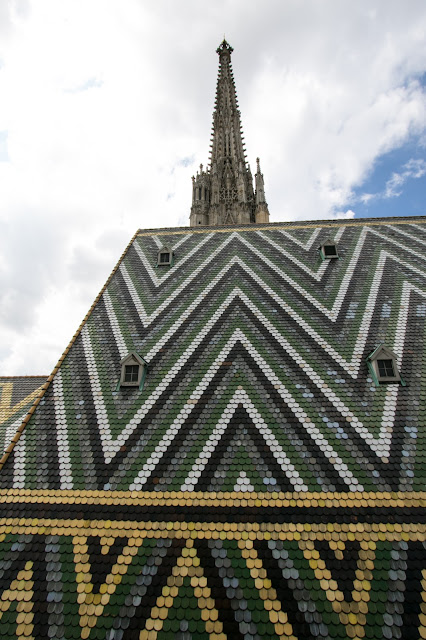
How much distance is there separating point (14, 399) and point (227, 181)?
74.9ft

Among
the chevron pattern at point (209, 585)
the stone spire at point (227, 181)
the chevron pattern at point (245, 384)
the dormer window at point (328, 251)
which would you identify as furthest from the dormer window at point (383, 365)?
the stone spire at point (227, 181)

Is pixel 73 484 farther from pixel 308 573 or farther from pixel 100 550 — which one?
pixel 308 573

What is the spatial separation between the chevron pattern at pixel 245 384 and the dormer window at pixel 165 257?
1.01ft

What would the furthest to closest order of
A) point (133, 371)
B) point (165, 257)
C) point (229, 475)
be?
point (165, 257), point (133, 371), point (229, 475)

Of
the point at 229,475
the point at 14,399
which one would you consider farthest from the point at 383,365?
the point at 14,399

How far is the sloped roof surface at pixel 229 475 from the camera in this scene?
385 cm

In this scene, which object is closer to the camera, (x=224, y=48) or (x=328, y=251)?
(x=328, y=251)

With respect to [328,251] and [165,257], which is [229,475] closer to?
[165,257]

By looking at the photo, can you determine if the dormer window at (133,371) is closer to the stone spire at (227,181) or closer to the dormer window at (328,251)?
the dormer window at (328,251)

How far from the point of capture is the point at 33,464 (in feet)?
17.5

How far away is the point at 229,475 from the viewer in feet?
16.0

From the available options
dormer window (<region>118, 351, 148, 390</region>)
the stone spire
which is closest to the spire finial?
the stone spire

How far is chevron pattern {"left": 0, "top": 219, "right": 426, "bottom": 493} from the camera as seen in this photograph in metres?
4.97

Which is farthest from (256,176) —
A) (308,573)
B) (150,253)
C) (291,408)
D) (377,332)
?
(308,573)
